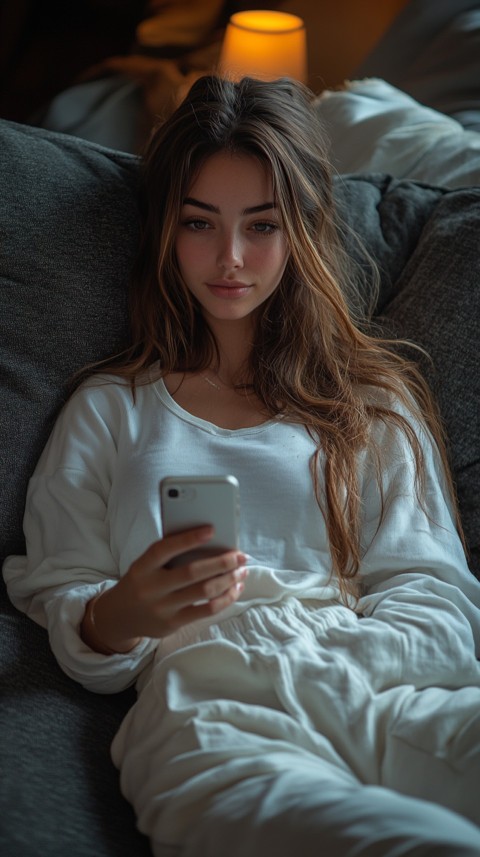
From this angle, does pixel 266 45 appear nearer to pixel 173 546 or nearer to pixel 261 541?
pixel 261 541

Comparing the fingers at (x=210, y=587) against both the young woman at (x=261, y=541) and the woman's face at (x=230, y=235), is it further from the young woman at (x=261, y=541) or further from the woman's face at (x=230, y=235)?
the woman's face at (x=230, y=235)

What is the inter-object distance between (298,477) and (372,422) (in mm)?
147

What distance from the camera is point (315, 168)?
142 centimetres

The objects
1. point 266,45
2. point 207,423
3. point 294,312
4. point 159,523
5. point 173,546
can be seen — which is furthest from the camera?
point 266,45

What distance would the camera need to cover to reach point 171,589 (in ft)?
3.39

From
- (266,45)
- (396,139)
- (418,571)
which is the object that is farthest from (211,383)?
(266,45)

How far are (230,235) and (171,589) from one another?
507 mm

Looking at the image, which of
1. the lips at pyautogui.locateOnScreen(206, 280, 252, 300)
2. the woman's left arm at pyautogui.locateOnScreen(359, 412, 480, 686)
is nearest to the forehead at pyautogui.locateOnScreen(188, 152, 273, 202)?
the lips at pyautogui.locateOnScreen(206, 280, 252, 300)

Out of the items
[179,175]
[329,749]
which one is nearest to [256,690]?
[329,749]

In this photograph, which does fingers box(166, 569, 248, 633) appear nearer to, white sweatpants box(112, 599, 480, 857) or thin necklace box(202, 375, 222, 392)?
white sweatpants box(112, 599, 480, 857)

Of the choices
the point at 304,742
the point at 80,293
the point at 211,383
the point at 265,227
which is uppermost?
the point at 265,227

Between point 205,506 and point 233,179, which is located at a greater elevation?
A: point 233,179

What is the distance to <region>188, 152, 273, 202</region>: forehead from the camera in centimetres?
132

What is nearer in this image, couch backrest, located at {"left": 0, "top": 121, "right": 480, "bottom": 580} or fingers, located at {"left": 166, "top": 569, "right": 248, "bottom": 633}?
fingers, located at {"left": 166, "top": 569, "right": 248, "bottom": 633}
